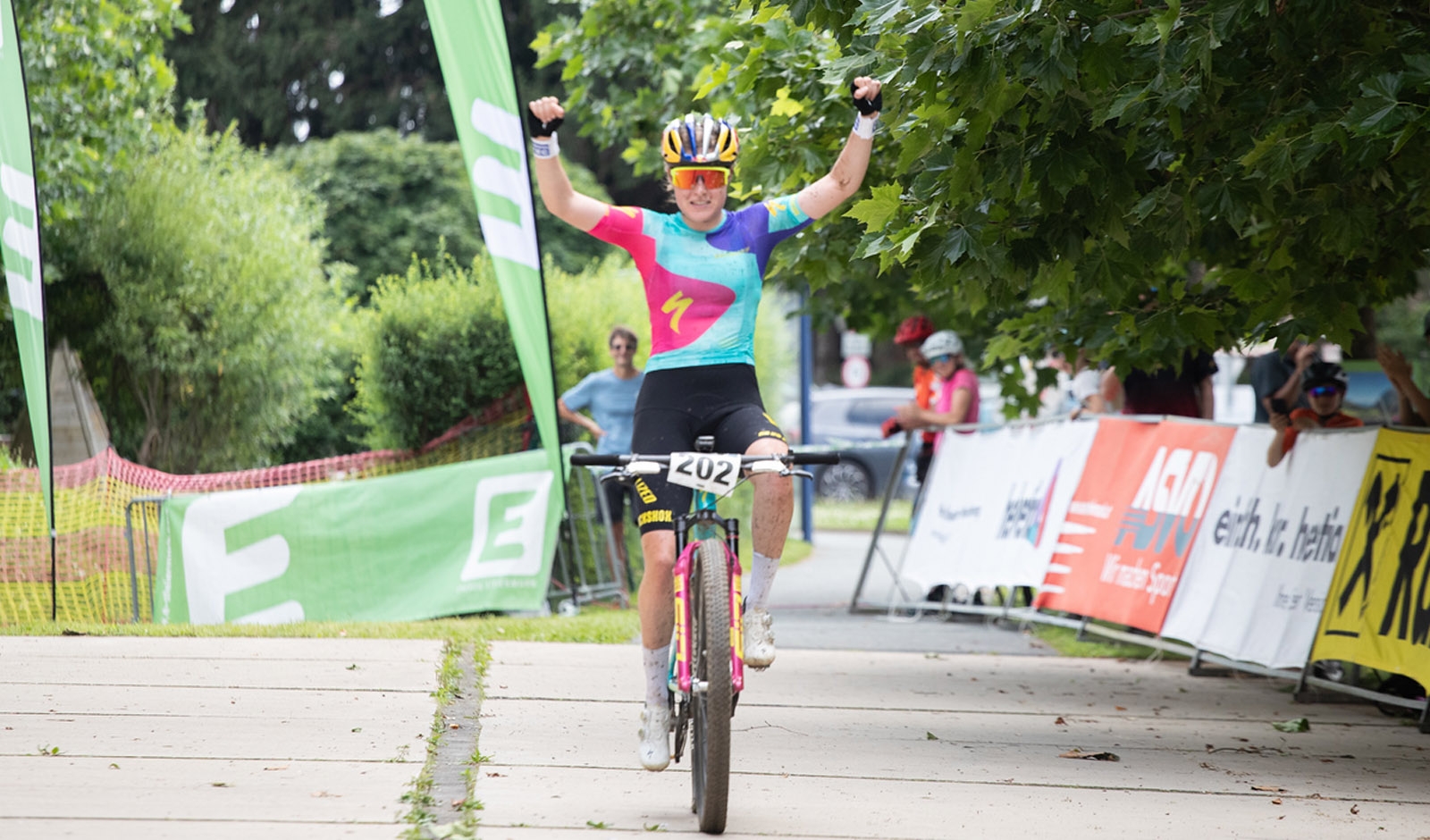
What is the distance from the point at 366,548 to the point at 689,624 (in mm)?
6122

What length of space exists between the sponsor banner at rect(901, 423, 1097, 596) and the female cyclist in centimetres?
619

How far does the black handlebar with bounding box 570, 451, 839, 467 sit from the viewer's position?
4.78m

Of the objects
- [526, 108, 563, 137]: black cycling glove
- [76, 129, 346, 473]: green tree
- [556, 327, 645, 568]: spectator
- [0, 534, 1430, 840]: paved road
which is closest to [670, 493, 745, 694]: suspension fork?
[0, 534, 1430, 840]: paved road

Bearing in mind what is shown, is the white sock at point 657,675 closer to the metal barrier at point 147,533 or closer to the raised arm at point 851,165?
the raised arm at point 851,165

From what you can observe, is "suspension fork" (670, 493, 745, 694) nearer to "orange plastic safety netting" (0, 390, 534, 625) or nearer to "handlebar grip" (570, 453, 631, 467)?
"handlebar grip" (570, 453, 631, 467)

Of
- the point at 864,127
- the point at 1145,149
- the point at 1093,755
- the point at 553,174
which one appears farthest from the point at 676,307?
the point at 1093,755

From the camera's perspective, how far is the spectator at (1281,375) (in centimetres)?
997

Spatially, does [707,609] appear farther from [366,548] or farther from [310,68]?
[310,68]

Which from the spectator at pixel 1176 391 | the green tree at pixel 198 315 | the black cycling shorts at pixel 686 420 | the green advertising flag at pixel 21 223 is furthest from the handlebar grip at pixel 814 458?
the green tree at pixel 198 315

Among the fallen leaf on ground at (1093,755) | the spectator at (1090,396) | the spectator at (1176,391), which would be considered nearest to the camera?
the fallen leaf on ground at (1093,755)

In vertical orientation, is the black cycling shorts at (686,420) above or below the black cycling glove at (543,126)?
below

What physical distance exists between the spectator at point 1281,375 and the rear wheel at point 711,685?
5.83 metres

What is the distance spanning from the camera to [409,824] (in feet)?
15.5

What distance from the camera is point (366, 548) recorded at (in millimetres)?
10648
